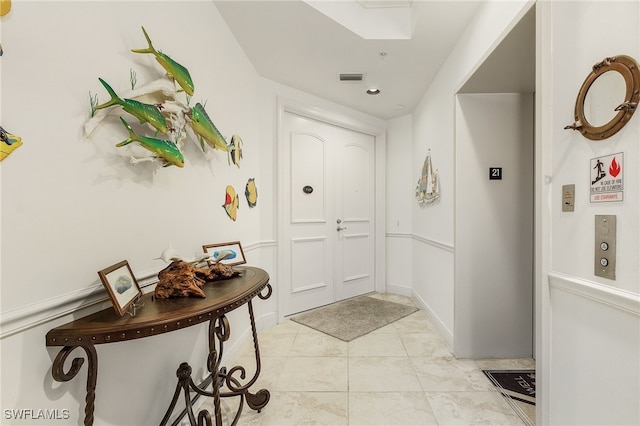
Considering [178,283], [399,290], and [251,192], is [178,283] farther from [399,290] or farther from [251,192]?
[399,290]

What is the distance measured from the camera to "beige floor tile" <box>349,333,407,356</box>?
86.8 inches

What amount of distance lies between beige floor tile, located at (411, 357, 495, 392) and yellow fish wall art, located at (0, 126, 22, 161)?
2284mm

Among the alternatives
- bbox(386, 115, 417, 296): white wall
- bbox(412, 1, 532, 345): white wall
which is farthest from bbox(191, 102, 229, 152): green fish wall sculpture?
bbox(386, 115, 417, 296): white wall

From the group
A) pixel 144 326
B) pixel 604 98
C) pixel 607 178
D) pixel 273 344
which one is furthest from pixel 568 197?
pixel 273 344

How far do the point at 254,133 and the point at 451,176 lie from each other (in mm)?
1853

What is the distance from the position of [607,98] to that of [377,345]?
2167mm

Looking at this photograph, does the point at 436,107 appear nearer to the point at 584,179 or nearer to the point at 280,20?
the point at 280,20

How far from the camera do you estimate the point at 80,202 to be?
3.08ft

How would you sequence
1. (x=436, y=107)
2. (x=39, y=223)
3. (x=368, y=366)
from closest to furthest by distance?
(x=39, y=223), (x=368, y=366), (x=436, y=107)

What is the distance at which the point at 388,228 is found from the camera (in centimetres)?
398

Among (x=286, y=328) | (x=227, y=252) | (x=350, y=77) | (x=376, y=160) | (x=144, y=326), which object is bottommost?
(x=286, y=328)

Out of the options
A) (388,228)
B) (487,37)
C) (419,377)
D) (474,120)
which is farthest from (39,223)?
(388,228)

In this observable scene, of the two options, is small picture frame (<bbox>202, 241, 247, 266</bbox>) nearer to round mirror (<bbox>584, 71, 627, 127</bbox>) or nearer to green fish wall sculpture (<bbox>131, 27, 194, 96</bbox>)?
green fish wall sculpture (<bbox>131, 27, 194, 96</bbox>)

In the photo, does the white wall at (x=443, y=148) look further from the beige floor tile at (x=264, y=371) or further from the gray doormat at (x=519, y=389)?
the beige floor tile at (x=264, y=371)
